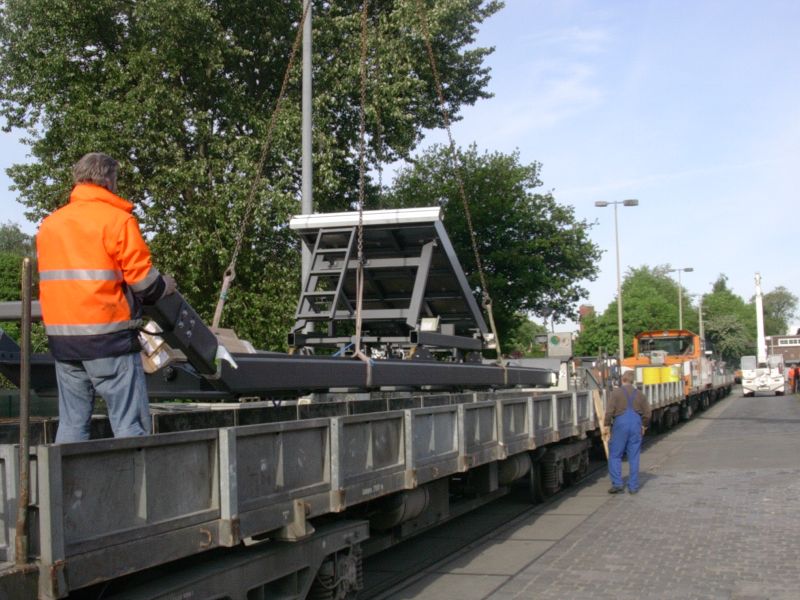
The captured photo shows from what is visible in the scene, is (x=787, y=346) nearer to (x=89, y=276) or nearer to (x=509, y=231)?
(x=509, y=231)

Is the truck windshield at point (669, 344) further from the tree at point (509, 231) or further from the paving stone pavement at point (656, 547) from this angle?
the paving stone pavement at point (656, 547)

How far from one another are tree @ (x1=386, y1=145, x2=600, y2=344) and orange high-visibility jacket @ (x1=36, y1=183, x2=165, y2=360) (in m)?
26.9

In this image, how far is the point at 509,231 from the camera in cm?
3306

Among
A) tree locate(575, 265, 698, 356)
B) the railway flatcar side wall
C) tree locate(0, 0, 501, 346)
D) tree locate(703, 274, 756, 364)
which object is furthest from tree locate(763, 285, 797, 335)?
the railway flatcar side wall

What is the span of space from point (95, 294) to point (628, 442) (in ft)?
33.1

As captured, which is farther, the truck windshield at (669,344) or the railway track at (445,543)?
the truck windshield at (669,344)

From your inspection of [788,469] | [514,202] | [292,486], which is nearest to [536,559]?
[292,486]

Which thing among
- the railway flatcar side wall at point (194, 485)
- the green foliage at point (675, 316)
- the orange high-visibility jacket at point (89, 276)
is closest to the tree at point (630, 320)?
the green foliage at point (675, 316)

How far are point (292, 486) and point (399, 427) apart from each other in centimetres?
159

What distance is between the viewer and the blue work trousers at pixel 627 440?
1259cm

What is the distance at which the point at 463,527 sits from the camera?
10523 millimetres

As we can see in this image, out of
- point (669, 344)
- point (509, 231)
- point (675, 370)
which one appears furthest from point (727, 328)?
point (675, 370)

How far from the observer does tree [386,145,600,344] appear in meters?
32.1

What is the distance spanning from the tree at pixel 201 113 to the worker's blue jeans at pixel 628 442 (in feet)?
24.4
